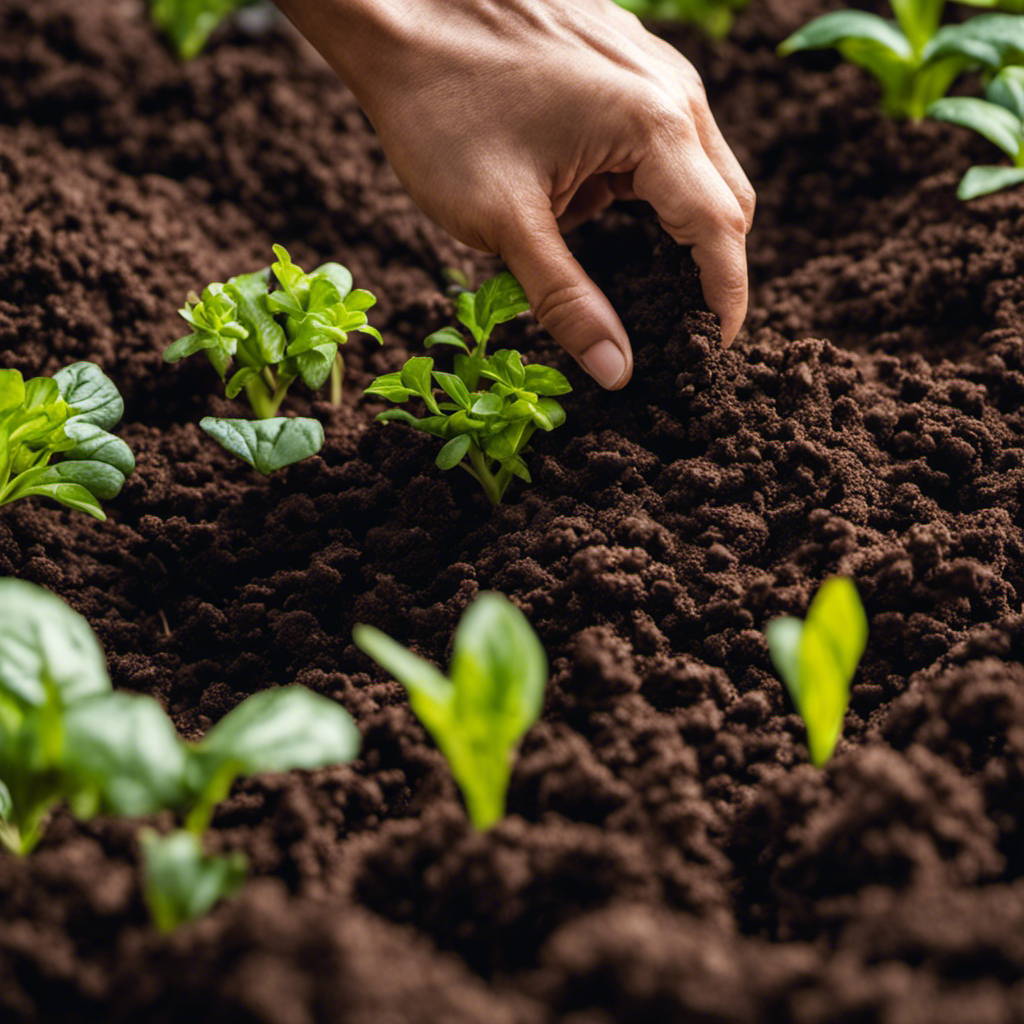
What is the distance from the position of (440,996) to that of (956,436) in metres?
1.22

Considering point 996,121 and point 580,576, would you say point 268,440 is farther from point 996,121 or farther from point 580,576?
point 996,121

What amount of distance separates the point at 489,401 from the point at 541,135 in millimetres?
493

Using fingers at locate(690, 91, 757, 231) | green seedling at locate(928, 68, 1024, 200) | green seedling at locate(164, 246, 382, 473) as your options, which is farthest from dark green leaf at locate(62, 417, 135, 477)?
green seedling at locate(928, 68, 1024, 200)

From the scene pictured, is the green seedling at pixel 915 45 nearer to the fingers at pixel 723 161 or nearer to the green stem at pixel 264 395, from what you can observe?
the fingers at pixel 723 161

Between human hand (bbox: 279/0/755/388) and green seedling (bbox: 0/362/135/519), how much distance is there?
2.16 ft

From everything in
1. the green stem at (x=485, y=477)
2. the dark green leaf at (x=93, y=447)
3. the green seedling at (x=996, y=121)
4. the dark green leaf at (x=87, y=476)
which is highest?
the green seedling at (x=996, y=121)

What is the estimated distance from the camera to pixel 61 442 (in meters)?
1.44

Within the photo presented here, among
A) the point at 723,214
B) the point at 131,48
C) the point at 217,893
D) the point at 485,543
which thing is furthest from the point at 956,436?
the point at 131,48

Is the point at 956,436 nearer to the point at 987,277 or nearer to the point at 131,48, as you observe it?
the point at 987,277

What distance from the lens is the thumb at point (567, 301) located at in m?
1.53

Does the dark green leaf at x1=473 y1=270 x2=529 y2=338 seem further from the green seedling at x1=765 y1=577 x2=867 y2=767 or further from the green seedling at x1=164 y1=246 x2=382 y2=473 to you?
the green seedling at x1=765 y1=577 x2=867 y2=767

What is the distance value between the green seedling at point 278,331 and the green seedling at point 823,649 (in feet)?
2.45

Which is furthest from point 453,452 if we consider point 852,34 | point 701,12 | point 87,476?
point 701,12

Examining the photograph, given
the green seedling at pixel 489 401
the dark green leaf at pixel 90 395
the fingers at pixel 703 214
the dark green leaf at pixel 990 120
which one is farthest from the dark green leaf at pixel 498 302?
the dark green leaf at pixel 990 120
